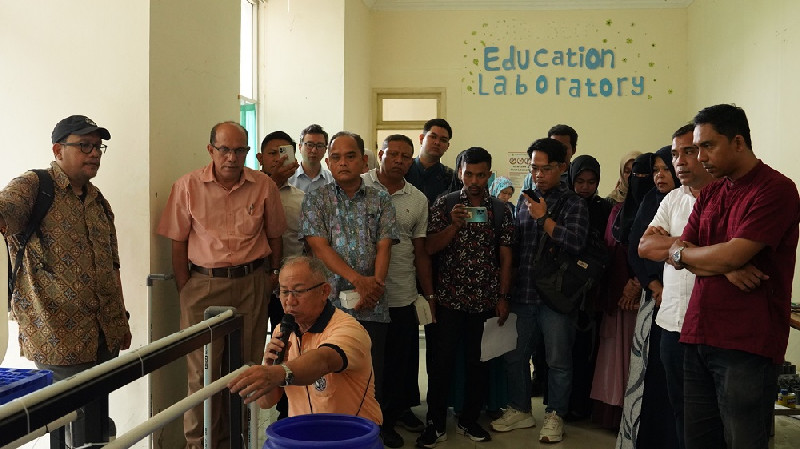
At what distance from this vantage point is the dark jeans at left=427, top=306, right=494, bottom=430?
347 centimetres

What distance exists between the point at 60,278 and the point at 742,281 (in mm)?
2130

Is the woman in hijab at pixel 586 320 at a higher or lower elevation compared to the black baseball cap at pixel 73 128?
lower

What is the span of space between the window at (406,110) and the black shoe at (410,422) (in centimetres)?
401

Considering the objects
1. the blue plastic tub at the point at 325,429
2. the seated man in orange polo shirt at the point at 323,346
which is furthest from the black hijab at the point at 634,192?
the blue plastic tub at the point at 325,429

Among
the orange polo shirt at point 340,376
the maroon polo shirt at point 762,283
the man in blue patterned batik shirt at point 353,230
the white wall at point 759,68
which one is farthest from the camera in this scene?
the white wall at point 759,68

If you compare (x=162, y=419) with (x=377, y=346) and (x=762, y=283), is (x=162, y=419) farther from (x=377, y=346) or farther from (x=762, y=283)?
(x=377, y=346)

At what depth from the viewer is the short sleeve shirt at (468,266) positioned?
3.42 m

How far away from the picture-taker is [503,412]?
151 inches

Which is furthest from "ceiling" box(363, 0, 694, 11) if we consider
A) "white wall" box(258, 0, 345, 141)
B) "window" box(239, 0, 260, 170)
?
"window" box(239, 0, 260, 170)

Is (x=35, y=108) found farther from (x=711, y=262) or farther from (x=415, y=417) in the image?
(x=711, y=262)

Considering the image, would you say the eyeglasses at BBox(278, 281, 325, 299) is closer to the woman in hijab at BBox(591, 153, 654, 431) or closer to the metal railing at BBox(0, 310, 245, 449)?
→ the metal railing at BBox(0, 310, 245, 449)

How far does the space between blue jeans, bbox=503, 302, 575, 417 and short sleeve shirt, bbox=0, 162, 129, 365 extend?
1.94 m

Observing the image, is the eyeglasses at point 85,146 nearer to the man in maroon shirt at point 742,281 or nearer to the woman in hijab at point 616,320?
the man in maroon shirt at point 742,281

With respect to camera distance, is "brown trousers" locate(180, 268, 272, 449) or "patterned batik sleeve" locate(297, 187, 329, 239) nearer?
"brown trousers" locate(180, 268, 272, 449)
